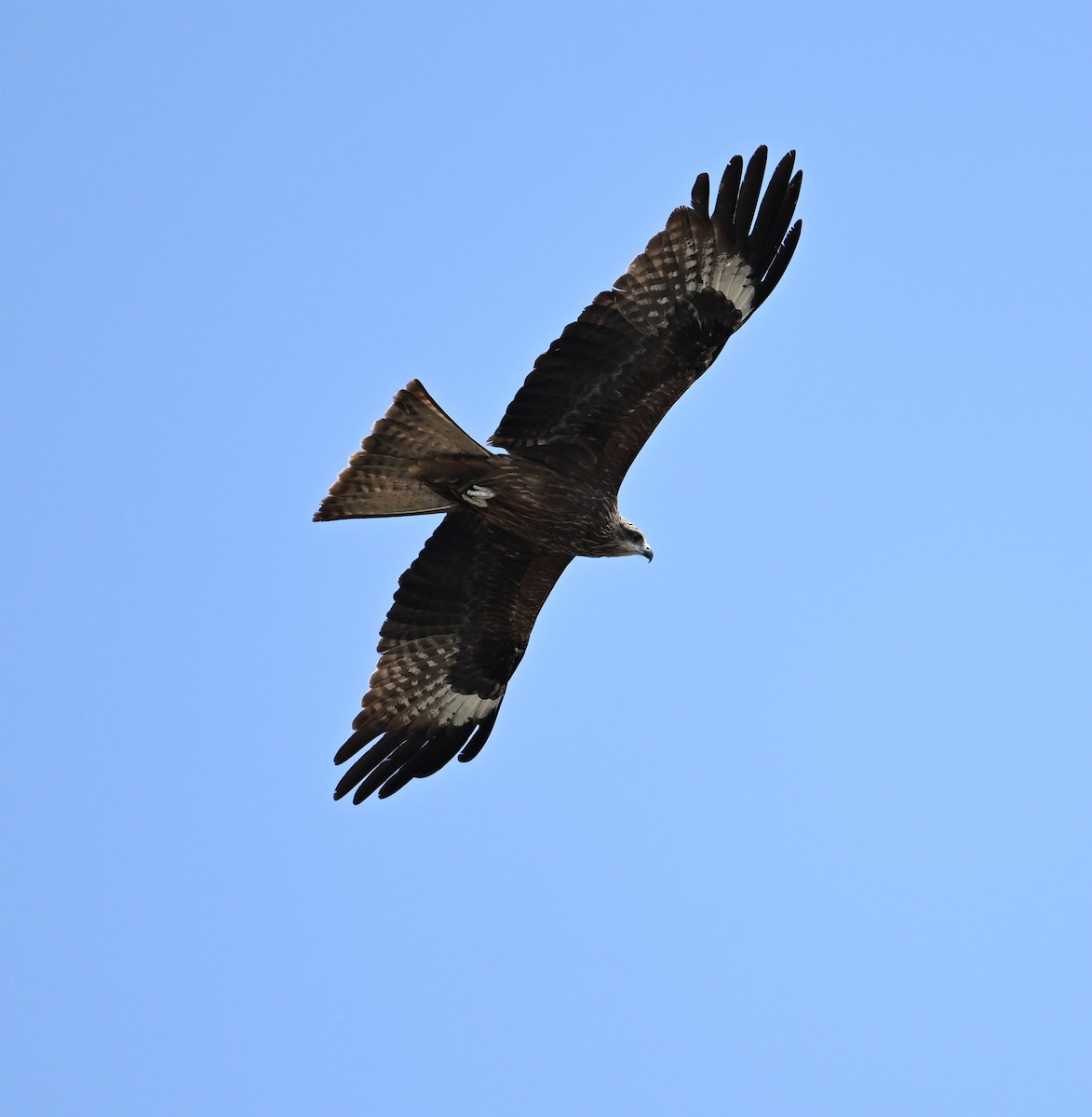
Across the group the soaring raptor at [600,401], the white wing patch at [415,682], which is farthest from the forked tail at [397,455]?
the white wing patch at [415,682]

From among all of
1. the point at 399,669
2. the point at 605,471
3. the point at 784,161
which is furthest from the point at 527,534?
the point at 784,161

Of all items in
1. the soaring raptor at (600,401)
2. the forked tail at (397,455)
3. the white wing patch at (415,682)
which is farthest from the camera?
the white wing patch at (415,682)

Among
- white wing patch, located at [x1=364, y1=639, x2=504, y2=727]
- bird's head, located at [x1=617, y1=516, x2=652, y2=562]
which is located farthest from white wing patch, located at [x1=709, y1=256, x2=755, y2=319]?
white wing patch, located at [x1=364, y1=639, x2=504, y2=727]

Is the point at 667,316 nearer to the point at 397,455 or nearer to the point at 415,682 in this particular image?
the point at 397,455

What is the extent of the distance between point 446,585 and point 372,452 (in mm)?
1405

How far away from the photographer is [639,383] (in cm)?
1033

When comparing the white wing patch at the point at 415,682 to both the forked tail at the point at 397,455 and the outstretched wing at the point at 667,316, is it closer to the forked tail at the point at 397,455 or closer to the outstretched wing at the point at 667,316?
the forked tail at the point at 397,455

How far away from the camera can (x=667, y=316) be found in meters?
10.3

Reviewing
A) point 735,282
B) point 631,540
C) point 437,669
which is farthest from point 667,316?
point 437,669

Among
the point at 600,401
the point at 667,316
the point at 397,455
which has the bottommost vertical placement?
the point at 397,455

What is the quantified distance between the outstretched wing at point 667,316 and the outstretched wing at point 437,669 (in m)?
1.25

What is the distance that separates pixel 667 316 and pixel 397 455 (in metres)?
1.78

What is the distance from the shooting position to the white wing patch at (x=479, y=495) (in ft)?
34.1

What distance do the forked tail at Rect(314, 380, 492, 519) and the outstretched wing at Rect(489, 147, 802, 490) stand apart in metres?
0.56
